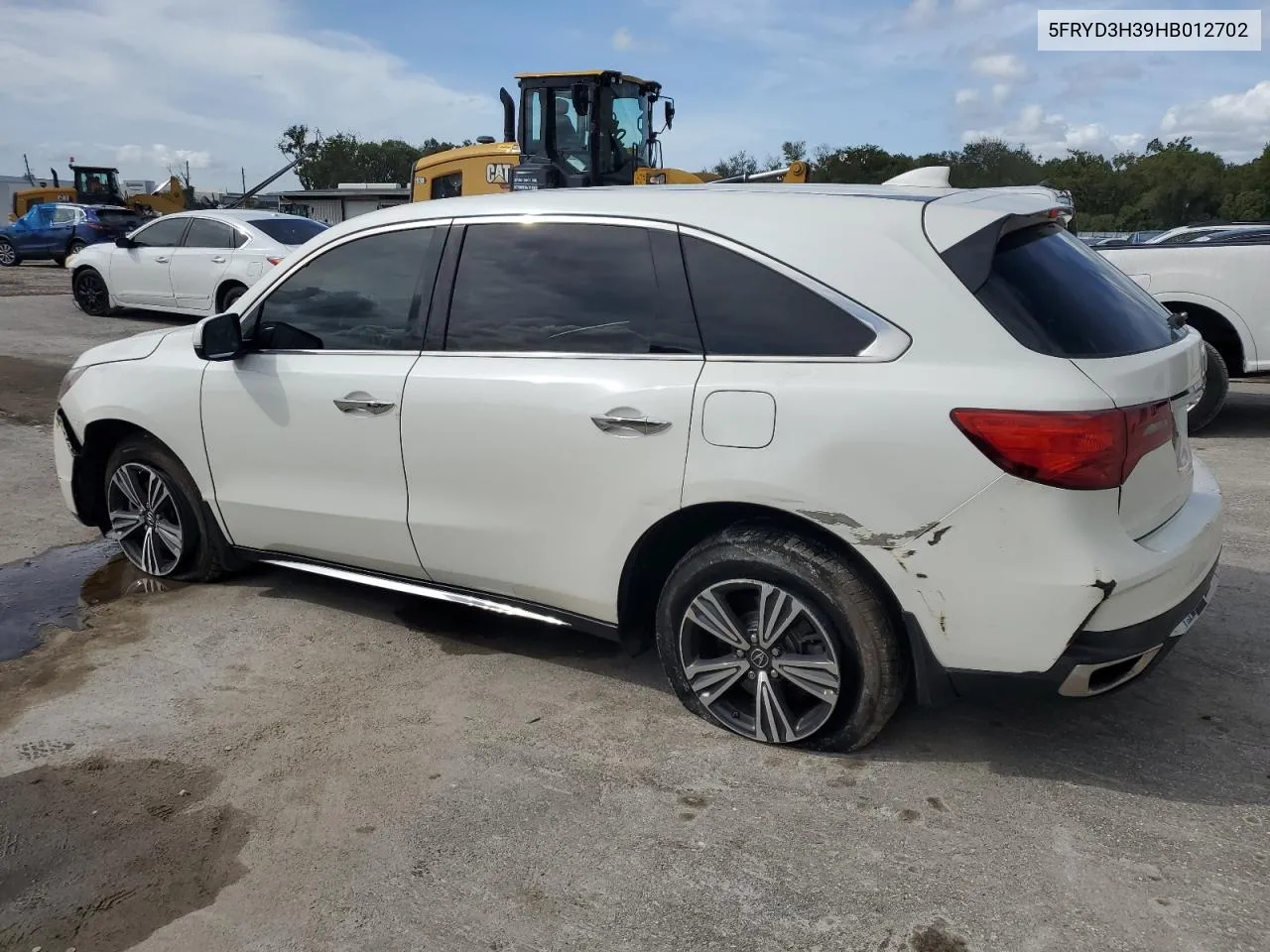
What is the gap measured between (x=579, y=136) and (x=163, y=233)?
5.74 m

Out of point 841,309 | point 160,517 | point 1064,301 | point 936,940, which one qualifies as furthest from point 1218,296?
point 160,517

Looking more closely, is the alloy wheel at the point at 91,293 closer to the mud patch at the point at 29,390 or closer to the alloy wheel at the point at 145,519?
the mud patch at the point at 29,390

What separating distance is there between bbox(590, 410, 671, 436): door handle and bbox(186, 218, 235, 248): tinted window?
1098cm

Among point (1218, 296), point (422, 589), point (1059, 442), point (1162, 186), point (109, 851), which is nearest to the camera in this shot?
point (1059, 442)

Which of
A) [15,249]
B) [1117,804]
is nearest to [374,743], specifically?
[1117,804]

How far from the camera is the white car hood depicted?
185 inches

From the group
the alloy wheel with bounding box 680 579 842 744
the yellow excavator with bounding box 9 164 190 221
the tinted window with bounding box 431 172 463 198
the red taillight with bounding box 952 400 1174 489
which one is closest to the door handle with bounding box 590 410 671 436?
the alloy wheel with bounding box 680 579 842 744

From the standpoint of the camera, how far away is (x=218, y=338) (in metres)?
4.16

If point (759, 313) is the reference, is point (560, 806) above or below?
below

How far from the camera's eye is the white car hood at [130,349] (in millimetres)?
4707

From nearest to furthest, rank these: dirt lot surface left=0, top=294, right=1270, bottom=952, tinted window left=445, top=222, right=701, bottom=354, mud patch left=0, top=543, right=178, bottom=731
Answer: dirt lot surface left=0, top=294, right=1270, bottom=952
tinted window left=445, top=222, right=701, bottom=354
mud patch left=0, top=543, right=178, bottom=731

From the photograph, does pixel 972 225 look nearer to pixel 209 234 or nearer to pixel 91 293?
pixel 209 234

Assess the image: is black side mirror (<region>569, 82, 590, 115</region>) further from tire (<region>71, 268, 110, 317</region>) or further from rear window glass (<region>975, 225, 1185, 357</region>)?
rear window glass (<region>975, 225, 1185, 357</region>)

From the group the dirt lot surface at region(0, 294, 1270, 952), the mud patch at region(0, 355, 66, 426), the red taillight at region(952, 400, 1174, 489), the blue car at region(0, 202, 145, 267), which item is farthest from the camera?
the blue car at region(0, 202, 145, 267)
